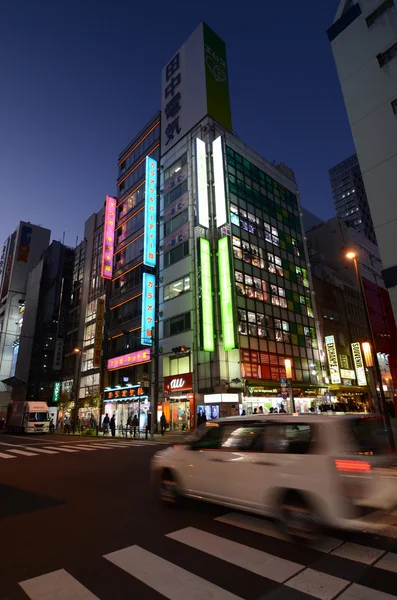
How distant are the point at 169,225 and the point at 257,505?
117ft

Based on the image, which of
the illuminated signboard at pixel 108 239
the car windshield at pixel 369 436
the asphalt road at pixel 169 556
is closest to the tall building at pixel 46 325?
the illuminated signboard at pixel 108 239

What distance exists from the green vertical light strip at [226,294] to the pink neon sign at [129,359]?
1068 centimetres

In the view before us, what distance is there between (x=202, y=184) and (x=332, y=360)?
25866 mm

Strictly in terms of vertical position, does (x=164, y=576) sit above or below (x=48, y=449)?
below

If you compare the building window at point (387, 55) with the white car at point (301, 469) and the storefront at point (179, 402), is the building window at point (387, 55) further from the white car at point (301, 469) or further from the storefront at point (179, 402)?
the storefront at point (179, 402)

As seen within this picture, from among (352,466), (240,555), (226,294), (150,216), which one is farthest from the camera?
(150,216)

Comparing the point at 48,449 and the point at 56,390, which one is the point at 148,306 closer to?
the point at 48,449

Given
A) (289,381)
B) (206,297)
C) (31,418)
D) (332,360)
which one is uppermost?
(206,297)

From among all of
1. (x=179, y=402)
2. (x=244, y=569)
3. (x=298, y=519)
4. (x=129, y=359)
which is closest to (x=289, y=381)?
(x=179, y=402)

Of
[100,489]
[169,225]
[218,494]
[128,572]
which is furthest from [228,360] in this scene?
[128,572]

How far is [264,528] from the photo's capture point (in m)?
5.55

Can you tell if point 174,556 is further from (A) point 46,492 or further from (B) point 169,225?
(B) point 169,225

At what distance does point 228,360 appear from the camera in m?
31.1

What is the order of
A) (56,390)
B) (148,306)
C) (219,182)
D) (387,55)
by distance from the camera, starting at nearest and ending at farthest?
(387,55), (219,182), (148,306), (56,390)
